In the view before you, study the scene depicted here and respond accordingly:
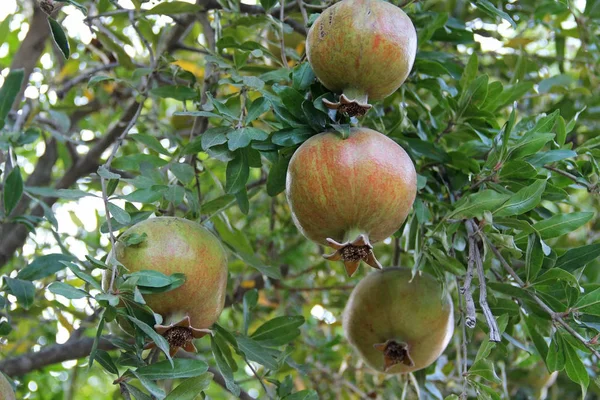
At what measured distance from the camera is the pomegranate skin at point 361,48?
5.04 feet

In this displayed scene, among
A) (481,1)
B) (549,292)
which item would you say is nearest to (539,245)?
(549,292)

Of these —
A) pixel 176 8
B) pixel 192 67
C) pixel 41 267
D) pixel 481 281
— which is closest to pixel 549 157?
pixel 481 281

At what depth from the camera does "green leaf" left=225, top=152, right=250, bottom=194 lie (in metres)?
1.74

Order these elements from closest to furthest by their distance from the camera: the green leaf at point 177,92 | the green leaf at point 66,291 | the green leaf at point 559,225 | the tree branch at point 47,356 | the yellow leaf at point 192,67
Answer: the green leaf at point 66,291
the green leaf at point 559,225
the green leaf at point 177,92
the tree branch at point 47,356
the yellow leaf at point 192,67

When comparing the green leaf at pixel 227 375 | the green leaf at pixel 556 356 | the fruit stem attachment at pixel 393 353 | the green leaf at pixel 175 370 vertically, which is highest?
the green leaf at pixel 175 370

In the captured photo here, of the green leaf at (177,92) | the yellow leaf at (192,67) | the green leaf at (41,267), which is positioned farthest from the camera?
the yellow leaf at (192,67)

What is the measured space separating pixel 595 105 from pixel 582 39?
0.26 meters

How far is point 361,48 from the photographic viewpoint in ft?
5.03

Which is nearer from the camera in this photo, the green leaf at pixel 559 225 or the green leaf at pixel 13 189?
the green leaf at pixel 559 225

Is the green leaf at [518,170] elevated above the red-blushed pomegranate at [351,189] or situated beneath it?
situated beneath

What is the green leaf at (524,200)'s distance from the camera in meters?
1.65

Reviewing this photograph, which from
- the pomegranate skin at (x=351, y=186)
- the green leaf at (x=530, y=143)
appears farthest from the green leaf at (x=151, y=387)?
the green leaf at (x=530, y=143)

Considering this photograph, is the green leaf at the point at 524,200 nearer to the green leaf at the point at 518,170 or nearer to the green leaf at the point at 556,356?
the green leaf at the point at 518,170

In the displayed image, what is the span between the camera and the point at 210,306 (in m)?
1.64
